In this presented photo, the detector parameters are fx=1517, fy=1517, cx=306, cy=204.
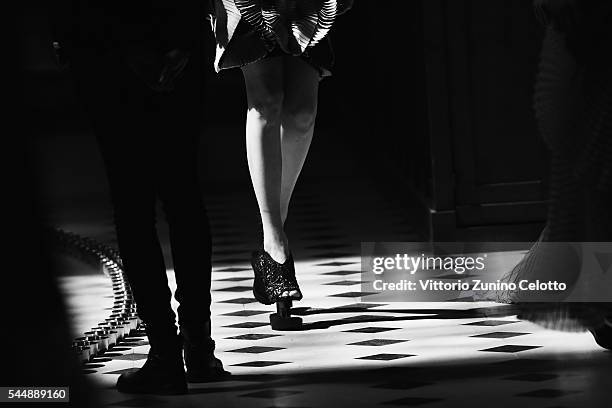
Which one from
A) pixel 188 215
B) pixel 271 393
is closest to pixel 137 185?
pixel 188 215

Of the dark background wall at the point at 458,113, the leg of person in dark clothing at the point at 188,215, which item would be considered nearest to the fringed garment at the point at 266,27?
the leg of person in dark clothing at the point at 188,215

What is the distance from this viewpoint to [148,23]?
365 cm

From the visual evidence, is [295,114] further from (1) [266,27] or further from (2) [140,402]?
(2) [140,402]

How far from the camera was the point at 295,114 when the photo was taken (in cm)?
478

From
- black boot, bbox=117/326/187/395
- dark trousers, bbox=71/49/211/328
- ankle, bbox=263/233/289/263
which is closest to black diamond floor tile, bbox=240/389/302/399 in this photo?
black boot, bbox=117/326/187/395

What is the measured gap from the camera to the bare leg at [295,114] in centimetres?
471

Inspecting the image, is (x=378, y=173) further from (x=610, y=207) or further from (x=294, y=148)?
(x=610, y=207)

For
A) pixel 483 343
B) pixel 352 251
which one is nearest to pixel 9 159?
pixel 352 251

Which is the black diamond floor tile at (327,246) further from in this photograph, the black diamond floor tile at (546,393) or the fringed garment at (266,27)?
the black diamond floor tile at (546,393)

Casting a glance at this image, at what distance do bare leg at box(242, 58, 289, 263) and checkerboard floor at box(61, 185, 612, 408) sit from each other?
30 cm

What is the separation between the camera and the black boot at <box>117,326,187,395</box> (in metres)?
3.69

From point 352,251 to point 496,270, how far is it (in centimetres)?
126

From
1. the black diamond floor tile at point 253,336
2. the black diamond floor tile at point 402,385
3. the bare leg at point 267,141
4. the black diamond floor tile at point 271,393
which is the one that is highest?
the bare leg at point 267,141

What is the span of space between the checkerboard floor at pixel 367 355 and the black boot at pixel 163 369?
0.09 ft
